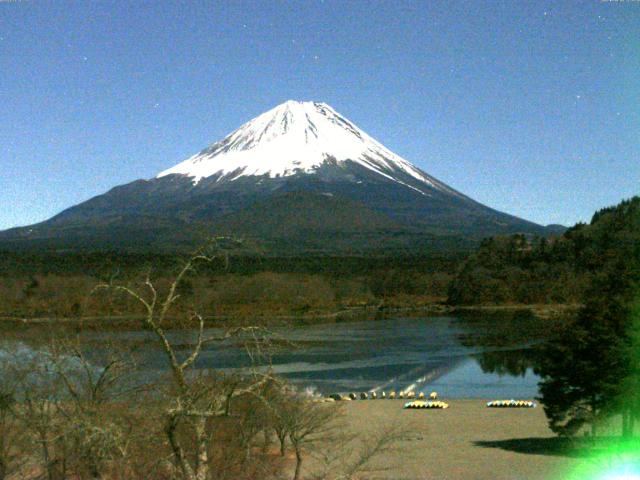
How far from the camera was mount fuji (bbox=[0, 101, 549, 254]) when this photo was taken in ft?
414

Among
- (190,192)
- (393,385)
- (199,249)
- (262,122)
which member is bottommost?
(393,385)

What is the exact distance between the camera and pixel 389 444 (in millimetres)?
15406

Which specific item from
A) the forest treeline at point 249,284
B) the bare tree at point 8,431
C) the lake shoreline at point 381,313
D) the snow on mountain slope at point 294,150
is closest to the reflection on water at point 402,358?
the lake shoreline at point 381,313

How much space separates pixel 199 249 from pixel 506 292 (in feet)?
239

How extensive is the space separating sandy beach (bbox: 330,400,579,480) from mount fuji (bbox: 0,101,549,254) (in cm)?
7889

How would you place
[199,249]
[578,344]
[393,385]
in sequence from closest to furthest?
1. [199,249]
2. [578,344]
3. [393,385]

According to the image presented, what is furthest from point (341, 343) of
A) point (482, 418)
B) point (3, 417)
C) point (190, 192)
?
point (190, 192)

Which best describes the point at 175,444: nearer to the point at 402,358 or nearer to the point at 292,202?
the point at 402,358

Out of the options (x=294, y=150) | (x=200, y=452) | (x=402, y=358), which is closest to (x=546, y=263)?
(x=402, y=358)

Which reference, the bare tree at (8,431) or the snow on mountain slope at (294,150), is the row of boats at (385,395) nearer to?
the bare tree at (8,431)

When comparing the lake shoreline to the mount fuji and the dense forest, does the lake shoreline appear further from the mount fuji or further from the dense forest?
the mount fuji

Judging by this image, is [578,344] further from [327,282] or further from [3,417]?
[327,282]

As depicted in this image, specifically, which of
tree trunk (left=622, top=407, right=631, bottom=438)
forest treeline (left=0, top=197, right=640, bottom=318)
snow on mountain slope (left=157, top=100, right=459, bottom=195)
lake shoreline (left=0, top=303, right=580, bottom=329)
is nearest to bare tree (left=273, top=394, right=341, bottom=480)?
tree trunk (left=622, top=407, right=631, bottom=438)

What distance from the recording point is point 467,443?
17.7m
